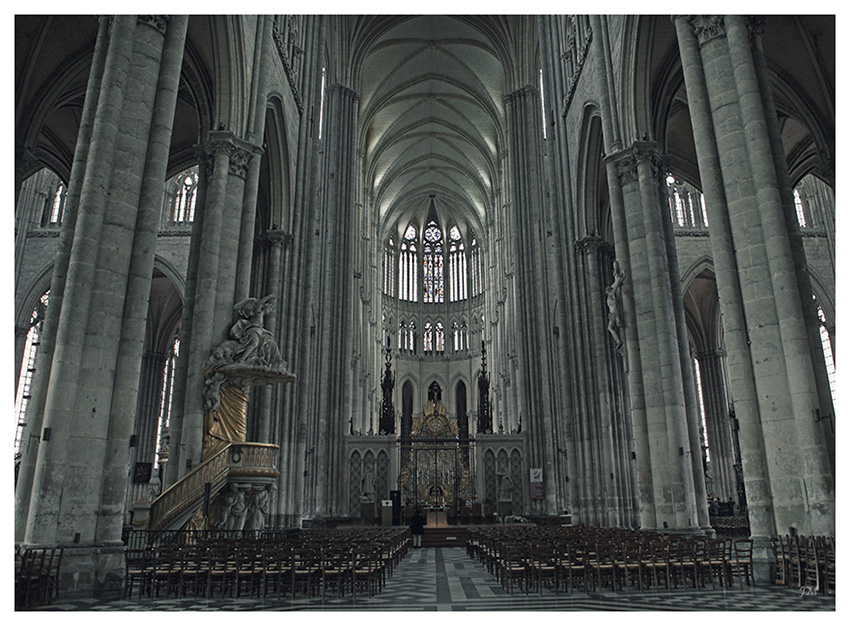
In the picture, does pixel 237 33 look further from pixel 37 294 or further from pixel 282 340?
pixel 37 294

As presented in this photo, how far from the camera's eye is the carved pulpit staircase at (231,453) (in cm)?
1285

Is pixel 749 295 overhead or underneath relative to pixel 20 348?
underneath

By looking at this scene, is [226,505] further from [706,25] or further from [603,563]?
[706,25]

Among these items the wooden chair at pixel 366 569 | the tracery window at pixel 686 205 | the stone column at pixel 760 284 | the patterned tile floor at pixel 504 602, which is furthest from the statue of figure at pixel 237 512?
the tracery window at pixel 686 205

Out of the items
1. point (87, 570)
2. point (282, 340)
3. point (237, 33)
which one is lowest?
point (87, 570)

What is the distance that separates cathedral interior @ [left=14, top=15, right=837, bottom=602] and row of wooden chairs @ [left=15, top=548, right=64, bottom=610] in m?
0.11

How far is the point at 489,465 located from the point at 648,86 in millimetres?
20739

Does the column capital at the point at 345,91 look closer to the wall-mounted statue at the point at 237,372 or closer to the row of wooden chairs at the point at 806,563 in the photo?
the wall-mounted statue at the point at 237,372

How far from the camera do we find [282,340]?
20.6 meters

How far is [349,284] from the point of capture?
33406 millimetres

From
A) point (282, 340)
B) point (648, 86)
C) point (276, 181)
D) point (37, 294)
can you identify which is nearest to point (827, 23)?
point (648, 86)

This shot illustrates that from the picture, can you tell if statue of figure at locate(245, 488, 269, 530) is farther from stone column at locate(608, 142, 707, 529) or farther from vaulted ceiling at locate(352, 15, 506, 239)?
vaulted ceiling at locate(352, 15, 506, 239)

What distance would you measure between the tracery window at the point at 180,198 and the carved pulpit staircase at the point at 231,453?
19.8 metres

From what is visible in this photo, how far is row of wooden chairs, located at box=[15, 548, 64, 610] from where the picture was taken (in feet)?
23.5
